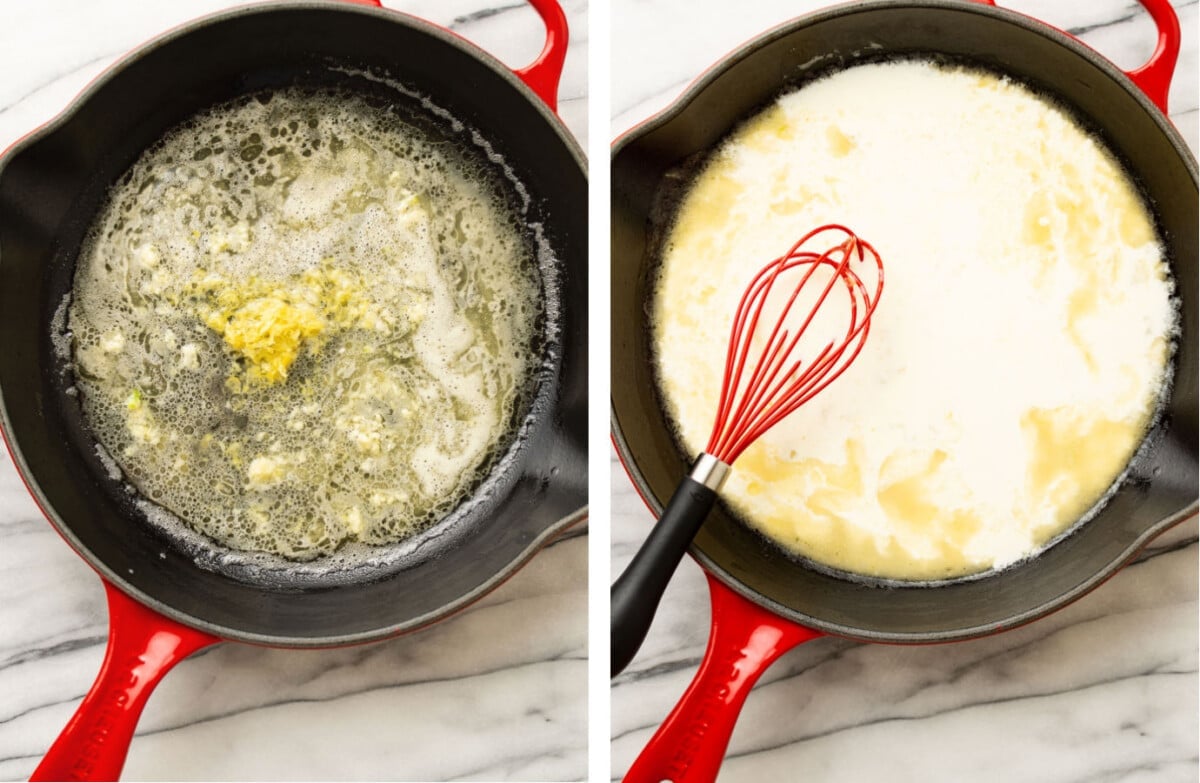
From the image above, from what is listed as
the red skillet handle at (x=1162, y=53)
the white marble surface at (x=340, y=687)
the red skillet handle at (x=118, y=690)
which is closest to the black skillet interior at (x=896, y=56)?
the red skillet handle at (x=1162, y=53)

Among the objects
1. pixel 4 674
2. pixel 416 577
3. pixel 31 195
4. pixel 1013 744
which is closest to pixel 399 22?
pixel 31 195

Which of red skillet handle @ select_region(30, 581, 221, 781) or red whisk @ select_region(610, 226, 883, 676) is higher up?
red whisk @ select_region(610, 226, 883, 676)

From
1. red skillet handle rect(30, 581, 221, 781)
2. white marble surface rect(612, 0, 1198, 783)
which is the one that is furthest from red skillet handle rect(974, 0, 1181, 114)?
red skillet handle rect(30, 581, 221, 781)

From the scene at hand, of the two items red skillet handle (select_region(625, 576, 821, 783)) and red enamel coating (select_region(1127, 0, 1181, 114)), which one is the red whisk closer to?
red skillet handle (select_region(625, 576, 821, 783))

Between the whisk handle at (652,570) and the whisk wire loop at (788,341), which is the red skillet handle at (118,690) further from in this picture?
the whisk wire loop at (788,341)

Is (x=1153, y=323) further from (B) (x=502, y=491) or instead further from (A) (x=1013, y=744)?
(B) (x=502, y=491)

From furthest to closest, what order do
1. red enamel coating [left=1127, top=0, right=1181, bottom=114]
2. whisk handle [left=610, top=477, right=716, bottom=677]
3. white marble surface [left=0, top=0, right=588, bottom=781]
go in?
white marble surface [left=0, top=0, right=588, bottom=781]
red enamel coating [left=1127, top=0, right=1181, bottom=114]
whisk handle [left=610, top=477, right=716, bottom=677]

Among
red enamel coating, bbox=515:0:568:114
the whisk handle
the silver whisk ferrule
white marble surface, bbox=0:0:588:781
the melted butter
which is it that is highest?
red enamel coating, bbox=515:0:568:114

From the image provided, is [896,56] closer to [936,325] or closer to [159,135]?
[936,325]
